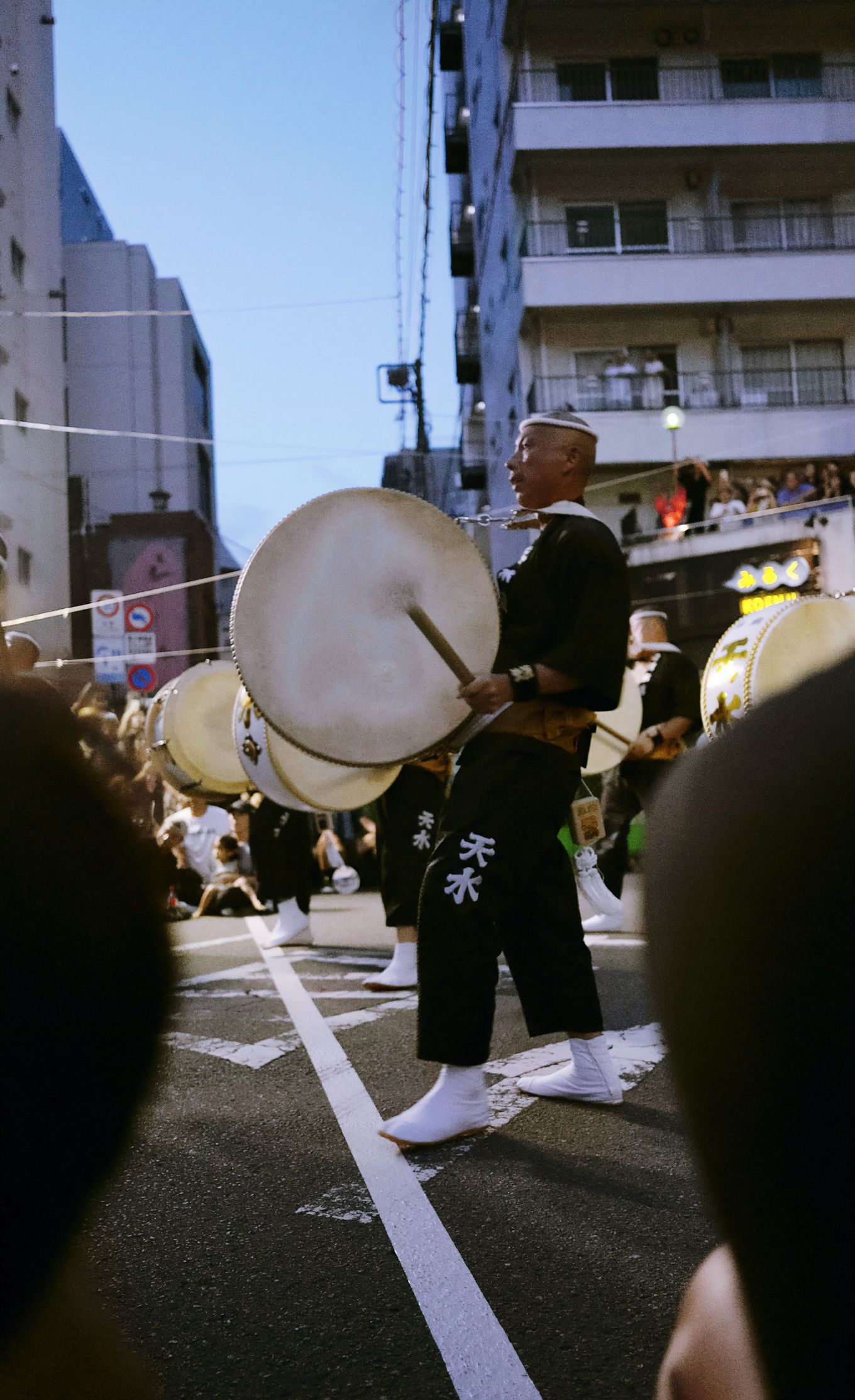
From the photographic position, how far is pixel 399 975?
219 inches

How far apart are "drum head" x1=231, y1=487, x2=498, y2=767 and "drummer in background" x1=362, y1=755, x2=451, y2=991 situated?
2359 mm

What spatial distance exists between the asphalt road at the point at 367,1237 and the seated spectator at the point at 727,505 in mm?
14816

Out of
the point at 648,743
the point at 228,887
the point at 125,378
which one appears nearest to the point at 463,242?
the point at 125,378

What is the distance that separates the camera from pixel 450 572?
3291 millimetres

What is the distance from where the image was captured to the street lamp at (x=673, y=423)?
762 inches

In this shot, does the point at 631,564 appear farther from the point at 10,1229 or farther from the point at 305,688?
the point at 10,1229

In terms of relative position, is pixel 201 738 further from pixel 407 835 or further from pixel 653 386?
pixel 653 386

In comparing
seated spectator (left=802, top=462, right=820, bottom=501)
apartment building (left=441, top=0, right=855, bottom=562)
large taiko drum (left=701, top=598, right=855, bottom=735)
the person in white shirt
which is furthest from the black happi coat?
apartment building (left=441, top=0, right=855, bottom=562)

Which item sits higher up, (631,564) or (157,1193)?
(631,564)

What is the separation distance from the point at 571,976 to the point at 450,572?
113 centimetres

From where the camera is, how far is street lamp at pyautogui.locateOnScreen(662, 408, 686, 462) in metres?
19.3

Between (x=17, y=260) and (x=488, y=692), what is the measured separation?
1105 inches

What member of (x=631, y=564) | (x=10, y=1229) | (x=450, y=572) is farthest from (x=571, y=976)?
(x=631, y=564)

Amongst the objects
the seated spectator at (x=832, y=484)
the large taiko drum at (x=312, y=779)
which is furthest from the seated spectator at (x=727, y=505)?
Result: the large taiko drum at (x=312, y=779)
